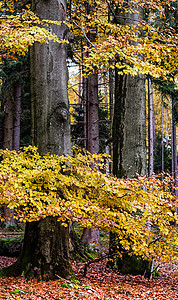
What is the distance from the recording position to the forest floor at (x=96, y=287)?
4.17 metres

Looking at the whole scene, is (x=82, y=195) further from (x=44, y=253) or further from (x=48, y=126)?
(x=48, y=126)

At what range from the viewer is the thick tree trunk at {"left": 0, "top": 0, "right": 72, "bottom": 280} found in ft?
16.5

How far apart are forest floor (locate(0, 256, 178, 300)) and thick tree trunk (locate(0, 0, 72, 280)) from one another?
0.29m

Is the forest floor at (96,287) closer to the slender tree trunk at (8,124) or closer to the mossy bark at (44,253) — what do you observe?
the mossy bark at (44,253)

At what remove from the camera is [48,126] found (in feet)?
17.8

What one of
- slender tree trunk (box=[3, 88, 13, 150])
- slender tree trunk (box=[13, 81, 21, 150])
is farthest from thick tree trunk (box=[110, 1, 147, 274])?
slender tree trunk (box=[3, 88, 13, 150])

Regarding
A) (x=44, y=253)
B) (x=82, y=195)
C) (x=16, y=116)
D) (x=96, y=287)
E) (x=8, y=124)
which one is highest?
(x=16, y=116)

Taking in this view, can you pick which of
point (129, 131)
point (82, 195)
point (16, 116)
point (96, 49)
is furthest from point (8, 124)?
point (82, 195)

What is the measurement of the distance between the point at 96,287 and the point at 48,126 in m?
3.01

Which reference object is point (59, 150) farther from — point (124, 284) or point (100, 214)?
point (124, 284)

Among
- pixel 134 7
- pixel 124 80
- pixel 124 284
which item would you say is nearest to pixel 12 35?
pixel 124 80

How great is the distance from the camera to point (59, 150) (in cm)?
541

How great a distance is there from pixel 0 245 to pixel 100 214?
489cm

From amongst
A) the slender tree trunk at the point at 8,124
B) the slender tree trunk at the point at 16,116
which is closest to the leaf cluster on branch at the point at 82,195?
the slender tree trunk at the point at 16,116
